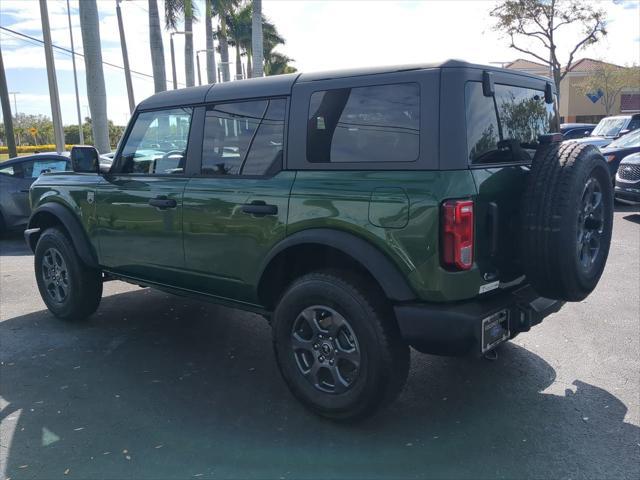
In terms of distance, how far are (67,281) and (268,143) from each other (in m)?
2.64

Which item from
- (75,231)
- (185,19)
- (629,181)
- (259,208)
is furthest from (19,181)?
(185,19)

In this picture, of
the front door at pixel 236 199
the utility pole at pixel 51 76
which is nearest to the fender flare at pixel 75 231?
the front door at pixel 236 199

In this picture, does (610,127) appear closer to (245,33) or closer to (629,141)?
(629,141)

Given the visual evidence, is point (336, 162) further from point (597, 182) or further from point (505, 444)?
point (505, 444)

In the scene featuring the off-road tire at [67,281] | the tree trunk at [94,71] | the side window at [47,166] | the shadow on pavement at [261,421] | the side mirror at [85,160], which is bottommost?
the shadow on pavement at [261,421]

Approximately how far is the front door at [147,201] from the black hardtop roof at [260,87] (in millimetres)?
92

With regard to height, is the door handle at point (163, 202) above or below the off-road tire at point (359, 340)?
above

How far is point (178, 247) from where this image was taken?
4.13 meters

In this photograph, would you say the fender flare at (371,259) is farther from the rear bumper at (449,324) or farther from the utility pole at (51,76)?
the utility pole at (51,76)

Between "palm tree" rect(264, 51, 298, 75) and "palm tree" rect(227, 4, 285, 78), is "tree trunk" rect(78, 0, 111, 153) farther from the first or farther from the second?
"palm tree" rect(264, 51, 298, 75)

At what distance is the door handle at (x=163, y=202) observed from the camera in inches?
161

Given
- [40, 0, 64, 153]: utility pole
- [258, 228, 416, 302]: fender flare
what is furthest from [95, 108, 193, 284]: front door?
[40, 0, 64, 153]: utility pole

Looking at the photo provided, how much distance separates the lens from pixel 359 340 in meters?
3.12

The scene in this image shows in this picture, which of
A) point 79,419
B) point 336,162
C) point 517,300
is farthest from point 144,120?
point 517,300
